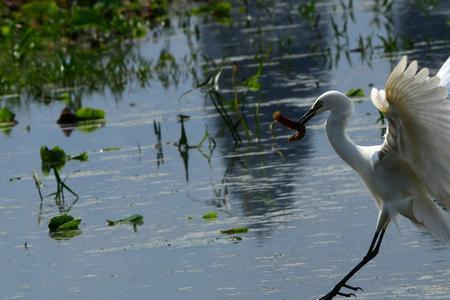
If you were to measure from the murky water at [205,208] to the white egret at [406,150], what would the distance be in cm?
23

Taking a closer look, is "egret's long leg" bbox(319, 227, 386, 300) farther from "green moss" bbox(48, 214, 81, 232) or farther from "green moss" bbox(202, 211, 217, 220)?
"green moss" bbox(48, 214, 81, 232)

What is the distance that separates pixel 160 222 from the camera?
27.8ft

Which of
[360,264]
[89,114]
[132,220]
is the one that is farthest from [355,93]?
[360,264]

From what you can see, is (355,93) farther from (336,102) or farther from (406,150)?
(406,150)

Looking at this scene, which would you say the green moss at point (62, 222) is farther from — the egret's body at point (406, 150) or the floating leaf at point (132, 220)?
Answer: the egret's body at point (406, 150)

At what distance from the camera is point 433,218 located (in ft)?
22.8

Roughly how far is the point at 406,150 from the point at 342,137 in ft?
1.54

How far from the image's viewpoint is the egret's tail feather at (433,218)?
688cm

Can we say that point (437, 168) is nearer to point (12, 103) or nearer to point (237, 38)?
point (12, 103)

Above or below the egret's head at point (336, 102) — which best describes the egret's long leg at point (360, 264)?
below

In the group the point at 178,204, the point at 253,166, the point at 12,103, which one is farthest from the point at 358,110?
the point at 12,103

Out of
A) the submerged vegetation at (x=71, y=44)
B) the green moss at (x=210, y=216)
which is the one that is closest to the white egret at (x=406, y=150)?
the green moss at (x=210, y=216)

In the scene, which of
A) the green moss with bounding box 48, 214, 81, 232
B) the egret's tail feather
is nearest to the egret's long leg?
the egret's tail feather

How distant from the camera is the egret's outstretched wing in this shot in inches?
243
